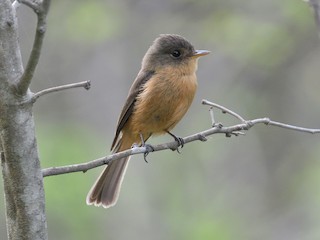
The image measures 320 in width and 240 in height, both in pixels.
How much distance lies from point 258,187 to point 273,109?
1098 mm

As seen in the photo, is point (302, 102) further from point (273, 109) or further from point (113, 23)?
point (113, 23)

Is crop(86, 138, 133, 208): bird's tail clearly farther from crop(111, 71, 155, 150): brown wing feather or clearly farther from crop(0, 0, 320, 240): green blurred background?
crop(0, 0, 320, 240): green blurred background

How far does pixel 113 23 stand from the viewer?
32.7 ft

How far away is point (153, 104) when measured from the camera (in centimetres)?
581

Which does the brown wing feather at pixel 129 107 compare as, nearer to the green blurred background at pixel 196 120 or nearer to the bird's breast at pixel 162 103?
the bird's breast at pixel 162 103

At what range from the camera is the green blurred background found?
9586 mm

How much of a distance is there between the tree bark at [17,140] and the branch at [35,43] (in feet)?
0.13

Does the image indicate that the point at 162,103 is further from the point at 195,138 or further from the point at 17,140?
the point at 17,140

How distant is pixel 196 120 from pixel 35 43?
8.19 m

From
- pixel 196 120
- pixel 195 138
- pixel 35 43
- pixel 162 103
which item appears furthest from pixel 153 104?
pixel 196 120

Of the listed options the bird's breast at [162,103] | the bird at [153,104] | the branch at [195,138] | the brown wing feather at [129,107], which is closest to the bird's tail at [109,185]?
the bird at [153,104]

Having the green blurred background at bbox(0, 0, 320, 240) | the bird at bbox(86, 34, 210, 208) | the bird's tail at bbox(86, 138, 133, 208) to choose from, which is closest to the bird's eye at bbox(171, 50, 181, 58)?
the bird at bbox(86, 34, 210, 208)

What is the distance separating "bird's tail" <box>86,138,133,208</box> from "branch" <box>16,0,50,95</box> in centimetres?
262

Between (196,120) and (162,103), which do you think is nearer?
(162,103)
